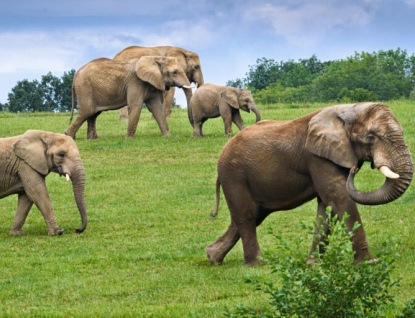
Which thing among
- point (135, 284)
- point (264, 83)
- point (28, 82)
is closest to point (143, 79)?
point (135, 284)

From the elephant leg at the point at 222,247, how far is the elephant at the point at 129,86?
609 inches

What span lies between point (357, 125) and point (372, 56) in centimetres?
10366

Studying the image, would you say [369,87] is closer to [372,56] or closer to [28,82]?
[372,56]

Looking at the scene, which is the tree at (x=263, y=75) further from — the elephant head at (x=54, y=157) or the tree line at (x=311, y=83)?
the elephant head at (x=54, y=157)

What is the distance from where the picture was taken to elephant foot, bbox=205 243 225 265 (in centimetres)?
1434

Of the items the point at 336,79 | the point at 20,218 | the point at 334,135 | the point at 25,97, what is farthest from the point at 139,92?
the point at 336,79

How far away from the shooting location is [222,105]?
2864cm

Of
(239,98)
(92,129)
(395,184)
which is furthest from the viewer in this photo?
(92,129)

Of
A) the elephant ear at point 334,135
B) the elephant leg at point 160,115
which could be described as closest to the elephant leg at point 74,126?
the elephant leg at point 160,115

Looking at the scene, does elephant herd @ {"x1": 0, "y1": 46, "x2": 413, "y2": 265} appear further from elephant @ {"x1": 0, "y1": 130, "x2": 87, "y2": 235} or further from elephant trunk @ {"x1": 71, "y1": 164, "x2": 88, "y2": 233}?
elephant @ {"x1": 0, "y1": 130, "x2": 87, "y2": 235}

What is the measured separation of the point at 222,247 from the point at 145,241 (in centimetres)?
275

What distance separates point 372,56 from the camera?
115 meters

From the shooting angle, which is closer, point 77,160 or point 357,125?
point 357,125

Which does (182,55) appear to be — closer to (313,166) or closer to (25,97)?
(313,166)
